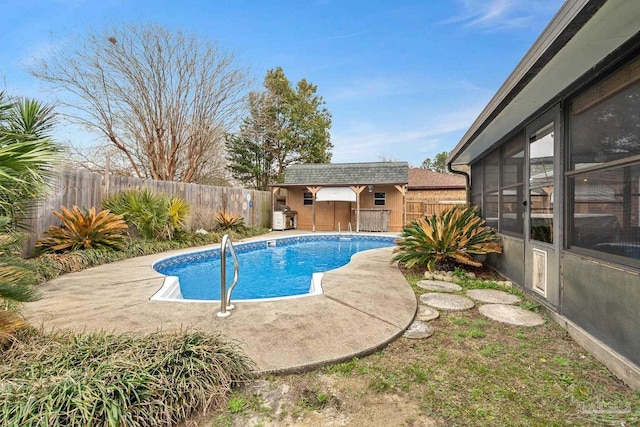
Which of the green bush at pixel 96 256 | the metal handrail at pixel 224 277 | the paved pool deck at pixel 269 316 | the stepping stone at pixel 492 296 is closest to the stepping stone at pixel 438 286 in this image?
the stepping stone at pixel 492 296

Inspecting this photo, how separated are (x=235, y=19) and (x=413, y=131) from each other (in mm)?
12129

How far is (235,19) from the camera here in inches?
416

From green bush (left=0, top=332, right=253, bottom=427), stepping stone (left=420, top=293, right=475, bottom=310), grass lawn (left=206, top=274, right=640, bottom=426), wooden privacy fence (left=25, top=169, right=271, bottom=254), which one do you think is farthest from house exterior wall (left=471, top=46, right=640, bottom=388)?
wooden privacy fence (left=25, top=169, right=271, bottom=254)

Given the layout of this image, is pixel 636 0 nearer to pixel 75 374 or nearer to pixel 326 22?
pixel 75 374

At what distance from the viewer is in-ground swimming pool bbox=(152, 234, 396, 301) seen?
514 cm

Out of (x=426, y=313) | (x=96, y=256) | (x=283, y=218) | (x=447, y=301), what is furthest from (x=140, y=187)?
(x=447, y=301)

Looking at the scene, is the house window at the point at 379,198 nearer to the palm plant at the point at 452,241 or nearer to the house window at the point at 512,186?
the palm plant at the point at 452,241

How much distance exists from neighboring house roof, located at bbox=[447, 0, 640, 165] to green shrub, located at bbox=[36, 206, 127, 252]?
7202 mm

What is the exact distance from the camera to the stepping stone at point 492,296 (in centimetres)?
383

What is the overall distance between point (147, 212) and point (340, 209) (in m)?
10.0

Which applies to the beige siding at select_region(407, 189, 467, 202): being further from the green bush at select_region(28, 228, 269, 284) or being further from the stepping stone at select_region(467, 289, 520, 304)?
the stepping stone at select_region(467, 289, 520, 304)

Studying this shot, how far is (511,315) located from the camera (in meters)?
3.35

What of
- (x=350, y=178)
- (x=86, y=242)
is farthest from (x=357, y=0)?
(x=86, y=242)

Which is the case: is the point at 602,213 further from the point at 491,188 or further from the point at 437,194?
the point at 437,194
